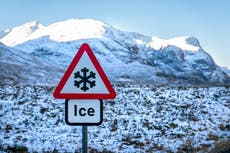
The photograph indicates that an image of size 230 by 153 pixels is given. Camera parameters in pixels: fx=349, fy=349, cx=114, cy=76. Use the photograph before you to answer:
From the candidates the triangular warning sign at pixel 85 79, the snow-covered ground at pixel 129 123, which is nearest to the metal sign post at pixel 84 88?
the triangular warning sign at pixel 85 79

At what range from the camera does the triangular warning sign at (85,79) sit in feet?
19.7

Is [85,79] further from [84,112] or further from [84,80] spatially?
[84,112]

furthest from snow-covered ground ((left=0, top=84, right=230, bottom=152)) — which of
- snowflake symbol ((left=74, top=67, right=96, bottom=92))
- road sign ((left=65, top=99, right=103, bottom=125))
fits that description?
snowflake symbol ((left=74, top=67, right=96, bottom=92))

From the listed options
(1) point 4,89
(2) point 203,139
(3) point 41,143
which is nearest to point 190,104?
(2) point 203,139

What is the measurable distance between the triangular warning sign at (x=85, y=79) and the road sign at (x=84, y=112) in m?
0.10

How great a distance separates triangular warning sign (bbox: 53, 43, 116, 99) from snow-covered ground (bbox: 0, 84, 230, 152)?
10.8 m

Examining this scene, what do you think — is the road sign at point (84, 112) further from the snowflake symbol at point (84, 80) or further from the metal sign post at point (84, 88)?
the snowflake symbol at point (84, 80)

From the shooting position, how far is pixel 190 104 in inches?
1000

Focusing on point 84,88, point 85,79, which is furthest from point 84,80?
point 84,88

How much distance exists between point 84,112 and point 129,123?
1521cm

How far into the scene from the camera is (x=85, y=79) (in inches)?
238

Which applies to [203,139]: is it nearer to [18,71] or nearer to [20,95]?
[20,95]

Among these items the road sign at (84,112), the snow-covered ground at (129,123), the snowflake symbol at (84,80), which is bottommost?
the snow-covered ground at (129,123)

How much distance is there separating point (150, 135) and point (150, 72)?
134 m
